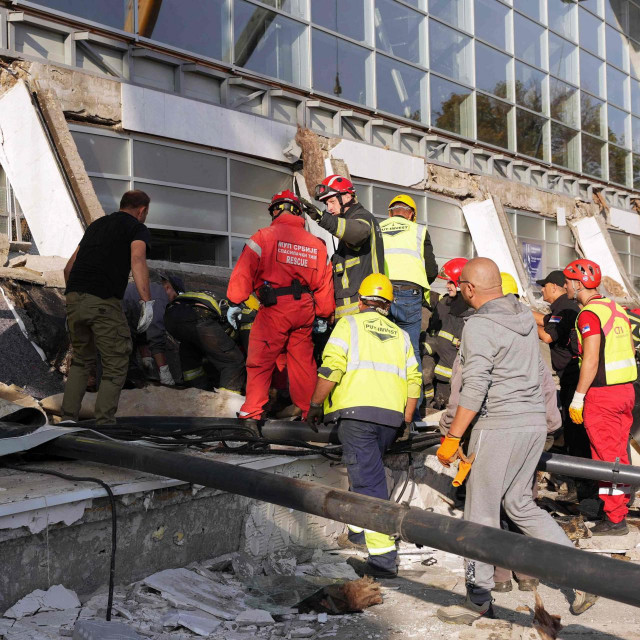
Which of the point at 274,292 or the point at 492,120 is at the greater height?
the point at 492,120

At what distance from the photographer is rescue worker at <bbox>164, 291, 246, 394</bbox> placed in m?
7.20

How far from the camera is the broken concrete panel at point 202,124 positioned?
11.2 metres

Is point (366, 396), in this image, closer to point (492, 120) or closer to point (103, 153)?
point (103, 153)

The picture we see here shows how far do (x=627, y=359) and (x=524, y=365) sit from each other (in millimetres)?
2129

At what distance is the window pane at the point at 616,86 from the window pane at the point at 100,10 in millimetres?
16661

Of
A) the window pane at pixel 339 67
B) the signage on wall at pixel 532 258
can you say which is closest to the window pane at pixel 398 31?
the window pane at pixel 339 67

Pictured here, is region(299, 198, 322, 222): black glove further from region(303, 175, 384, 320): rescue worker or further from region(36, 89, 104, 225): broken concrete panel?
region(36, 89, 104, 225): broken concrete panel

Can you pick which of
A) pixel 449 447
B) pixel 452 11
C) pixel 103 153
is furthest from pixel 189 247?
pixel 452 11

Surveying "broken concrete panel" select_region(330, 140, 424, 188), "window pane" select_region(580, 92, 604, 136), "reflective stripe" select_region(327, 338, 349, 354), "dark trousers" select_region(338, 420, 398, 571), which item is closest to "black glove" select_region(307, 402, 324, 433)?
"dark trousers" select_region(338, 420, 398, 571)

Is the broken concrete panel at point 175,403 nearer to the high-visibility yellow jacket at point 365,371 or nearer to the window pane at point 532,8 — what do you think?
the high-visibility yellow jacket at point 365,371

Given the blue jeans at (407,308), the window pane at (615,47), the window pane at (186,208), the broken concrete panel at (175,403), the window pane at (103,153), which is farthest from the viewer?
the window pane at (615,47)

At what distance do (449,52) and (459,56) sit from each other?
0.42 metres

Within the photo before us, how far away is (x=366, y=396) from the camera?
5.17m

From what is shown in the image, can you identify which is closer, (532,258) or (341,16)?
(341,16)
